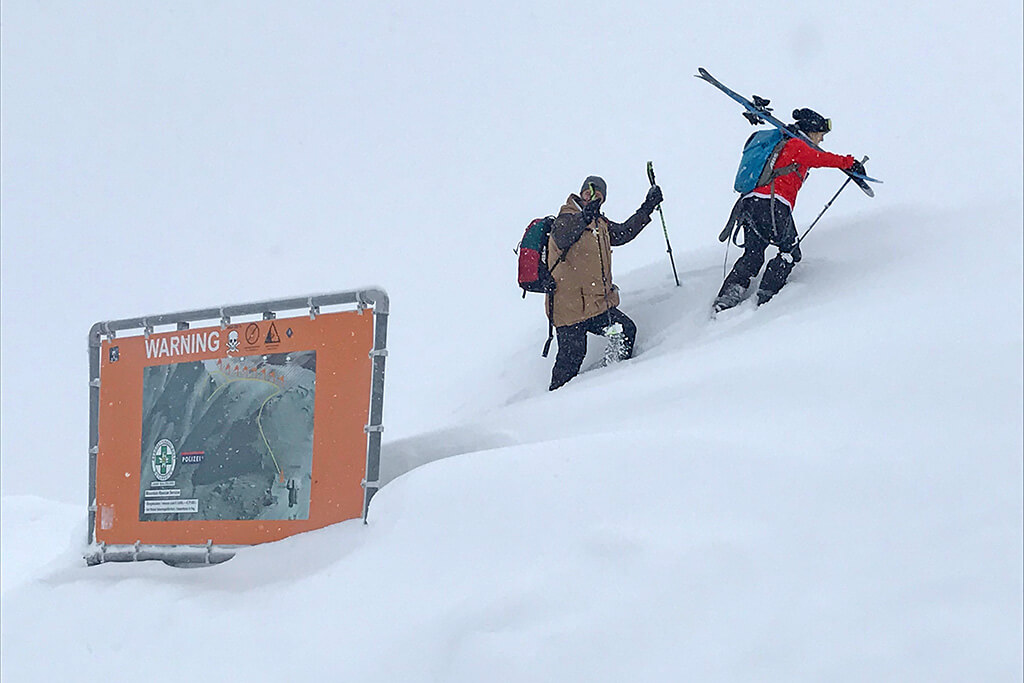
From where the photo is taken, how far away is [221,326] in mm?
6676

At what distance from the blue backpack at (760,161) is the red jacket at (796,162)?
44mm

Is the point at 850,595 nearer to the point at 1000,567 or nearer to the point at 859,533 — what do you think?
the point at 859,533

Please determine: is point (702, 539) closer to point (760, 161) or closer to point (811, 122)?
point (760, 161)

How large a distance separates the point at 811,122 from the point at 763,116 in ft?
1.17

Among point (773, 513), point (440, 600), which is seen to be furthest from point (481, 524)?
point (773, 513)

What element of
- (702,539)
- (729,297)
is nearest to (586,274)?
(729,297)

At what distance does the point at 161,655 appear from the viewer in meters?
5.27

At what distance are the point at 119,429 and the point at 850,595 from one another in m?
5.64

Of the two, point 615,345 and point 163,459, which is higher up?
point 615,345

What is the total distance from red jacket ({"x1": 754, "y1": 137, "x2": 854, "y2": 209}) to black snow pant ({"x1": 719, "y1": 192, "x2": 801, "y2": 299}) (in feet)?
0.27

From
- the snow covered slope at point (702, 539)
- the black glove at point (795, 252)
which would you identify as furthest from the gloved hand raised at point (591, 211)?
the snow covered slope at point (702, 539)

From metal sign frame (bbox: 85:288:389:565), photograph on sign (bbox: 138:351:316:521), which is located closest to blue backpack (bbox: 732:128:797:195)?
metal sign frame (bbox: 85:288:389:565)

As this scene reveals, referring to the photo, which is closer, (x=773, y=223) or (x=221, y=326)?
(x=221, y=326)

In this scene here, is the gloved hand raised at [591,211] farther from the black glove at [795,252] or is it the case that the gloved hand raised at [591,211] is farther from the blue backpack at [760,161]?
the black glove at [795,252]
